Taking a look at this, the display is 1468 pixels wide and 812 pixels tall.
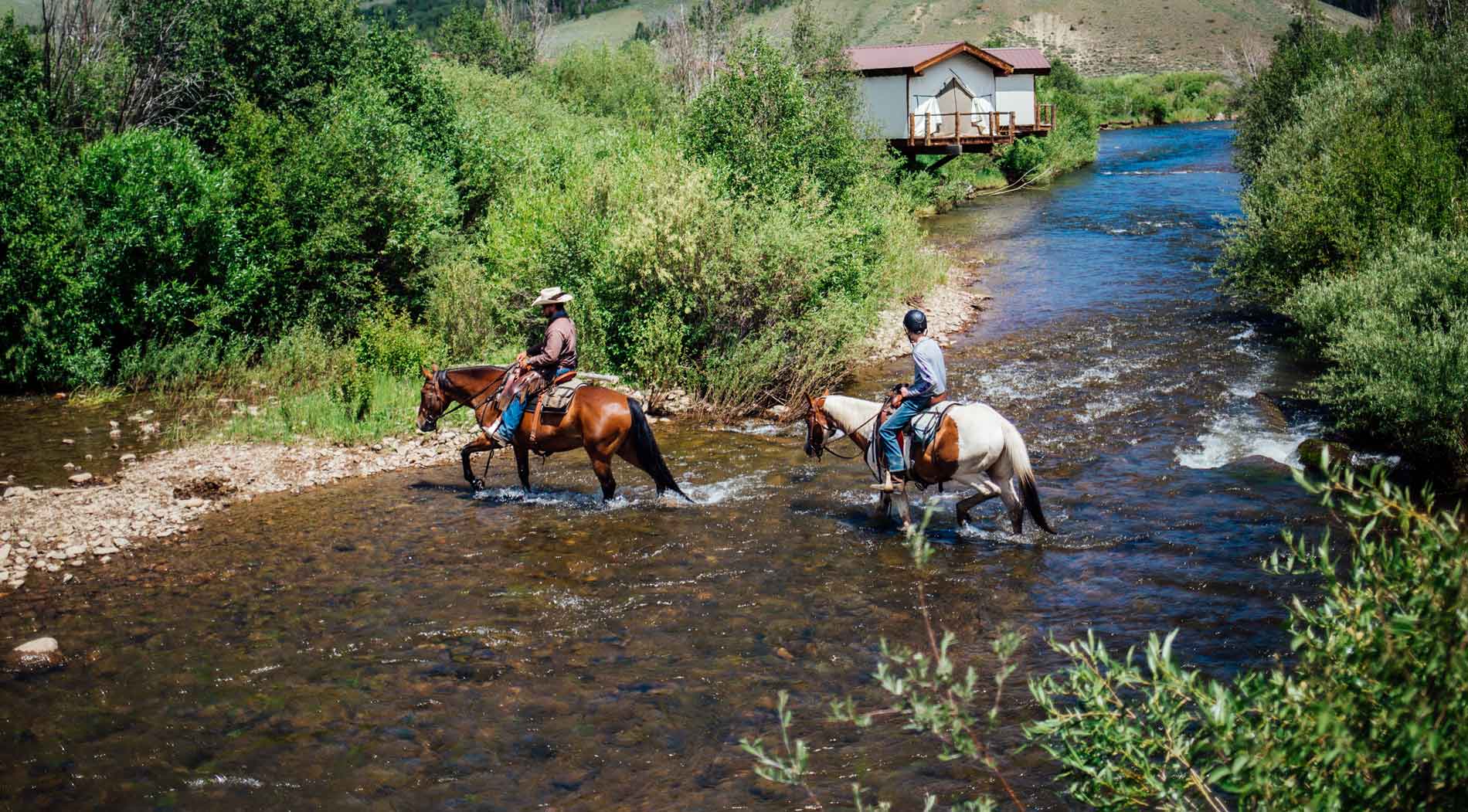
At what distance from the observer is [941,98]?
182 feet

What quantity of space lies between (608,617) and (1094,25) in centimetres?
16999

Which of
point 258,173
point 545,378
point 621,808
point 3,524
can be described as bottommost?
point 621,808

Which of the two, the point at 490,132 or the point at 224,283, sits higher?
the point at 490,132

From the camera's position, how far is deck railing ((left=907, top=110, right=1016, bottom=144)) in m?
52.0

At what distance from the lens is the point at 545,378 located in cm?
1405

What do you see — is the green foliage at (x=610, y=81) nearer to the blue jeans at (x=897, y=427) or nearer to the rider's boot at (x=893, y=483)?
the blue jeans at (x=897, y=427)

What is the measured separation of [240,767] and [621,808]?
3228 mm

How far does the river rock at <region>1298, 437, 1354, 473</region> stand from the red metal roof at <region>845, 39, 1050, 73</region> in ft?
132

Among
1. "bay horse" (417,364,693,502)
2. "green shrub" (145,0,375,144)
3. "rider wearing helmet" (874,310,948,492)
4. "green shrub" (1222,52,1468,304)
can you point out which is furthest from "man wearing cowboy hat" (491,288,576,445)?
"green shrub" (145,0,375,144)

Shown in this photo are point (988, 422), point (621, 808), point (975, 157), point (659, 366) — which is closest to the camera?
point (621, 808)

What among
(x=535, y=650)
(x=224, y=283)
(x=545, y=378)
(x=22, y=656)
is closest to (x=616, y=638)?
(x=535, y=650)

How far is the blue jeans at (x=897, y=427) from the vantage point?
40.3 ft

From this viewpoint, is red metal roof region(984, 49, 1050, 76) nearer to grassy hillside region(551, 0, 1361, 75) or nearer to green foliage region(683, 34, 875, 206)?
green foliage region(683, 34, 875, 206)

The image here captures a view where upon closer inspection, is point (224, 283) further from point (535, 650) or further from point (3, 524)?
point (535, 650)
